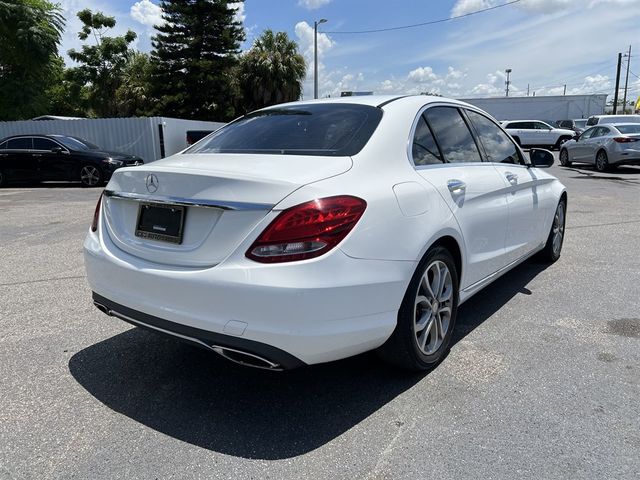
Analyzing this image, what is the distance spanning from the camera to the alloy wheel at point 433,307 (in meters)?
2.96

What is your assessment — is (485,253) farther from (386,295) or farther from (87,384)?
(87,384)

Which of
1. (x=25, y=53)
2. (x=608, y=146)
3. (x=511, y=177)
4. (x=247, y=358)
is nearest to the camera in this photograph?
(x=247, y=358)

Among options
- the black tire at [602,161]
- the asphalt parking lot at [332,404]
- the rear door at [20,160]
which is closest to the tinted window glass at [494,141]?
the asphalt parking lot at [332,404]

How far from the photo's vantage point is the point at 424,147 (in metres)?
3.24

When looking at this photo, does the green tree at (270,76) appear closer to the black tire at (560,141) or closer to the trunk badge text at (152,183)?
the black tire at (560,141)

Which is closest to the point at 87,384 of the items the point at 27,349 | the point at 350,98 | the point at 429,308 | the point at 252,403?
the point at 27,349

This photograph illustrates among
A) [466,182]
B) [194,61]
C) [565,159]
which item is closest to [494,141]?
[466,182]

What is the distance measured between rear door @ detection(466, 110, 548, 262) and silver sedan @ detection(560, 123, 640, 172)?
12.9 m

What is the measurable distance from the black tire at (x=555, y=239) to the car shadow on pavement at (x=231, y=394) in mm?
2338

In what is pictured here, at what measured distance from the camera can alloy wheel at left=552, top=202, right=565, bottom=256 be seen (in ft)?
17.9

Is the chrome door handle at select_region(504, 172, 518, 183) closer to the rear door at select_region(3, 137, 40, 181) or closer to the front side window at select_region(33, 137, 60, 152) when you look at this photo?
the front side window at select_region(33, 137, 60, 152)

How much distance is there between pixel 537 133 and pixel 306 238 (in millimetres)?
28791

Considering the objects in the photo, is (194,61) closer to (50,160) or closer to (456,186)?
(50,160)

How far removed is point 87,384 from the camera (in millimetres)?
3000
